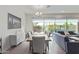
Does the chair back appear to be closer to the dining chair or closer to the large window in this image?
the dining chair

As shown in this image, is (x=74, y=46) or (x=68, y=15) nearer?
(x=74, y=46)

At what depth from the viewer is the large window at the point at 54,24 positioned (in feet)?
38.7

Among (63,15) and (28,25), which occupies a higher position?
(63,15)

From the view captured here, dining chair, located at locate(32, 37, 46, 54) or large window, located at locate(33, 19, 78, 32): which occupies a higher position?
large window, located at locate(33, 19, 78, 32)

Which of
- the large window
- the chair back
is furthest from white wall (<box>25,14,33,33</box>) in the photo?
the chair back

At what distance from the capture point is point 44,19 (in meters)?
12.3

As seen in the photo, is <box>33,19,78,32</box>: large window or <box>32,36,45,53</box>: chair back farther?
<box>33,19,78,32</box>: large window

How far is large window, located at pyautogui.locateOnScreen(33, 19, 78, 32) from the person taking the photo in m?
11.8

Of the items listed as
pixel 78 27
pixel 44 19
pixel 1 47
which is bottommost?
pixel 1 47
